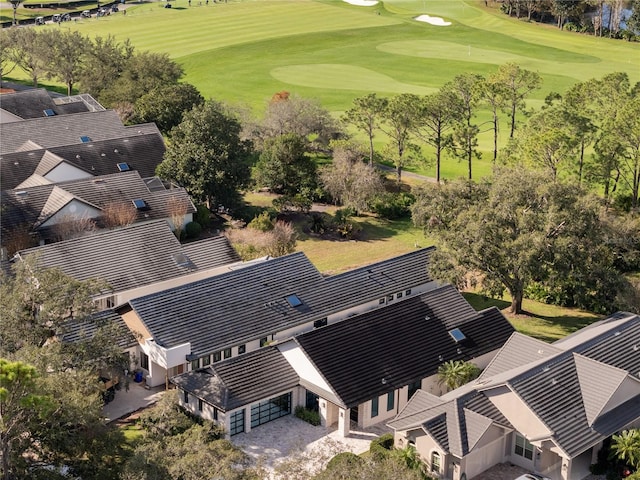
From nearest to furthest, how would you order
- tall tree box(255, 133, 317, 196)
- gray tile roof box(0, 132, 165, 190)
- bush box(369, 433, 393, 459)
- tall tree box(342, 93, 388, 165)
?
bush box(369, 433, 393, 459)
gray tile roof box(0, 132, 165, 190)
tall tree box(255, 133, 317, 196)
tall tree box(342, 93, 388, 165)

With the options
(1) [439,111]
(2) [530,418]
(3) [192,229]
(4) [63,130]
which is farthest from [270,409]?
(4) [63,130]

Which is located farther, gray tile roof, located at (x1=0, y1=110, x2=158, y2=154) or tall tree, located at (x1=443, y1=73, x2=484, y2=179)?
gray tile roof, located at (x1=0, y1=110, x2=158, y2=154)

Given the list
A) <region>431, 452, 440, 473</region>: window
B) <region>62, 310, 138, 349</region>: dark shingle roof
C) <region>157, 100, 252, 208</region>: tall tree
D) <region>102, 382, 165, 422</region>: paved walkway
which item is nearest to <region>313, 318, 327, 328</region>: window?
<region>102, 382, 165, 422</region>: paved walkway

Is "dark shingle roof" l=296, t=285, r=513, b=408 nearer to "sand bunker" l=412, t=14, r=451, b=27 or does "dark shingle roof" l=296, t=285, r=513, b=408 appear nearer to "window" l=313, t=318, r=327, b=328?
"window" l=313, t=318, r=327, b=328

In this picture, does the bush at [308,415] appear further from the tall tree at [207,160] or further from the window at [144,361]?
the tall tree at [207,160]

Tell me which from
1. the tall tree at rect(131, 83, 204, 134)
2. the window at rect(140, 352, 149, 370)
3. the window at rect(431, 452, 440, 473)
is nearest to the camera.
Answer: the window at rect(431, 452, 440, 473)

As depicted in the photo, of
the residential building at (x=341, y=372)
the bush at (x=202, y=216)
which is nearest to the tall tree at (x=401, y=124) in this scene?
the bush at (x=202, y=216)

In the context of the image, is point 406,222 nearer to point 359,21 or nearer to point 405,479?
point 405,479

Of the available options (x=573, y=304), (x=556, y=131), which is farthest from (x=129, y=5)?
(x=573, y=304)
